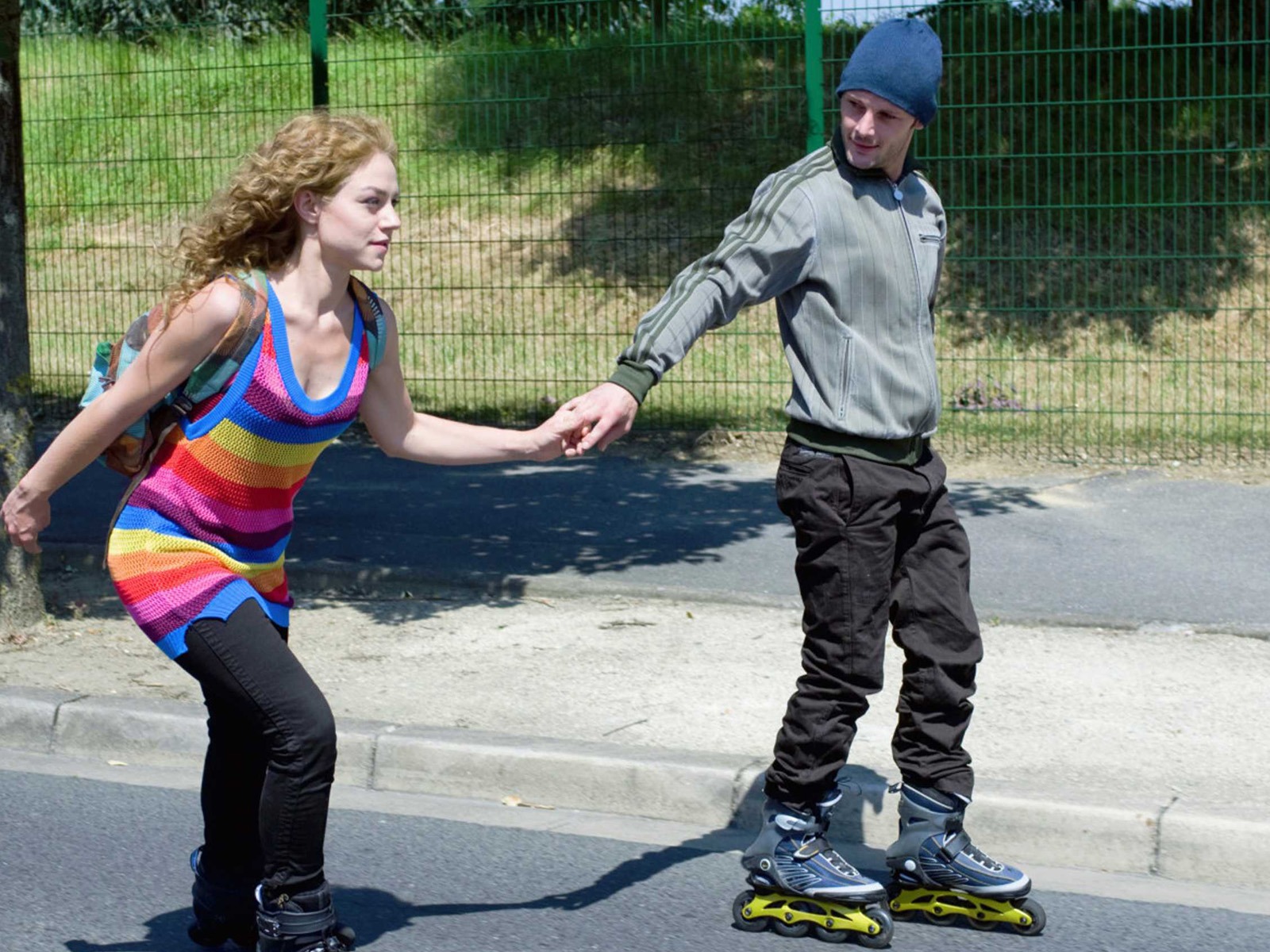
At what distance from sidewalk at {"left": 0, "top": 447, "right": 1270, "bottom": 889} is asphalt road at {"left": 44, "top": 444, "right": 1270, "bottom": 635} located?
22 mm

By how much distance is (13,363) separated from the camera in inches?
262

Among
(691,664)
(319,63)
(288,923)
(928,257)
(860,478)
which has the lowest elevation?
(691,664)

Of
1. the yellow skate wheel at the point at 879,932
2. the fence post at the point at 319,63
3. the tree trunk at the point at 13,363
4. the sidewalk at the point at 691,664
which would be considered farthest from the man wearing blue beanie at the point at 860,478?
the fence post at the point at 319,63

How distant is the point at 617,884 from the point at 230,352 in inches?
68.1

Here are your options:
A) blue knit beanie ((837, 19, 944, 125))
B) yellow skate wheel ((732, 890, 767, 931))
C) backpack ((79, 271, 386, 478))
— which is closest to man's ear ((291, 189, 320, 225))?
backpack ((79, 271, 386, 478))

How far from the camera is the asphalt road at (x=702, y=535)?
692cm

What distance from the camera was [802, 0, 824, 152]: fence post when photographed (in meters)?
A: 9.38

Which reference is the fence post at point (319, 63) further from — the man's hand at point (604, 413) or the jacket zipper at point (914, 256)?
the man's hand at point (604, 413)

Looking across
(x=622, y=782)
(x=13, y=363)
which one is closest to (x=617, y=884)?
(x=622, y=782)

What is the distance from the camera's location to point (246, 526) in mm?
3451

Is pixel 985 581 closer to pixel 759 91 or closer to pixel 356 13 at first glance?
pixel 759 91

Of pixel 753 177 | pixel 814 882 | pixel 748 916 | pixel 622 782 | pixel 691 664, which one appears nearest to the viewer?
pixel 814 882

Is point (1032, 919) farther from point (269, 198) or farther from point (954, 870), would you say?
point (269, 198)

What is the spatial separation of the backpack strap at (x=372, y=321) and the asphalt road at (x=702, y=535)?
3393mm
